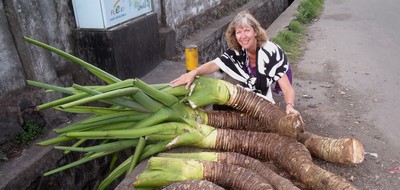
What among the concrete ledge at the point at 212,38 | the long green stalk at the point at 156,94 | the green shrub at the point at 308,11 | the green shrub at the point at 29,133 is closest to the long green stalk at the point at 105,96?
the long green stalk at the point at 156,94

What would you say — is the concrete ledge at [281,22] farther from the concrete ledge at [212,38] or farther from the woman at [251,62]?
the woman at [251,62]

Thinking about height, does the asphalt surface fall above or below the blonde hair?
below

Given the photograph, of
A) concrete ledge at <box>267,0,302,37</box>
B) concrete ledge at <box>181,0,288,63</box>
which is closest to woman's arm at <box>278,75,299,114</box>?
concrete ledge at <box>181,0,288,63</box>

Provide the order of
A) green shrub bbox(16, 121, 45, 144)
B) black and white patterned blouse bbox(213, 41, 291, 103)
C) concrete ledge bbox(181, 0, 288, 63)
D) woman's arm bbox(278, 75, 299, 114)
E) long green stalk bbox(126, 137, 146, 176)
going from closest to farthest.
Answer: long green stalk bbox(126, 137, 146, 176)
woman's arm bbox(278, 75, 299, 114)
black and white patterned blouse bbox(213, 41, 291, 103)
green shrub bbox(16, 121, 45, 144)
concrete ledge bbox(181, 0, 288, 63)

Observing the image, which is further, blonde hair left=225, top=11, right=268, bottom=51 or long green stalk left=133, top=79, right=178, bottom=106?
blonde hair left=225, top=11, right=268, bottom=51

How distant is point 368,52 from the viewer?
6.16 metres

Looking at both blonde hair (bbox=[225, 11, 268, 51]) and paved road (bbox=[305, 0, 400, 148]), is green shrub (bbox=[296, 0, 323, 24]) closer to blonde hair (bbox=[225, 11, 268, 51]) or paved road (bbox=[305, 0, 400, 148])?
paved road (bbox=[305, 0, 400, 148])

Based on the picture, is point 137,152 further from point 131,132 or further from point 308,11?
→ point 308,11

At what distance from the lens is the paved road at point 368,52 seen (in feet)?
13.5

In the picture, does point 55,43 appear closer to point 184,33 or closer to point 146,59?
point 146,59

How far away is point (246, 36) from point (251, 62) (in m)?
0.34

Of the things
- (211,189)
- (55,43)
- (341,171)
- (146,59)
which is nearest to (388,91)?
(341,171)

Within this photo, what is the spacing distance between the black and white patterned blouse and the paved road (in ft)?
4.26

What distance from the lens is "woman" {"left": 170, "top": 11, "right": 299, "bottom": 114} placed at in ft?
9.91
